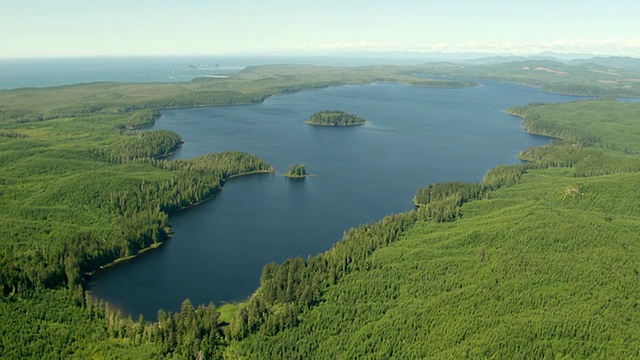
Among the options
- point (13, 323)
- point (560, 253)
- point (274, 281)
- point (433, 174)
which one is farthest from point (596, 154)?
point (13, 323)

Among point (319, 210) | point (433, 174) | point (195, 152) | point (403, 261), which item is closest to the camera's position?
point (403, 261)

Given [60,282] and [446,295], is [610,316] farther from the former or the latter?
[60,282]

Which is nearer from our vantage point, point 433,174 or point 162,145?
point 433,174

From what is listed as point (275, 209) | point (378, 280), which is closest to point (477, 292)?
point (378, 280)

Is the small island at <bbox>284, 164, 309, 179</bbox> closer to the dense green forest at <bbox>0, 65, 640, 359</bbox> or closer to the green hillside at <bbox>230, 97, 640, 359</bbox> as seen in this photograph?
the dense green forest at <bbox>0, 65, 640, 359</bbox>

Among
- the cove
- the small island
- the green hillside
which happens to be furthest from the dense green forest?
the small island

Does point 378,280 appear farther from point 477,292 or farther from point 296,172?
point 296,172

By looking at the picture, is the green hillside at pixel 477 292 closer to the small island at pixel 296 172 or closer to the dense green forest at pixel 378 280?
the dense green forest at pixel 378 280
